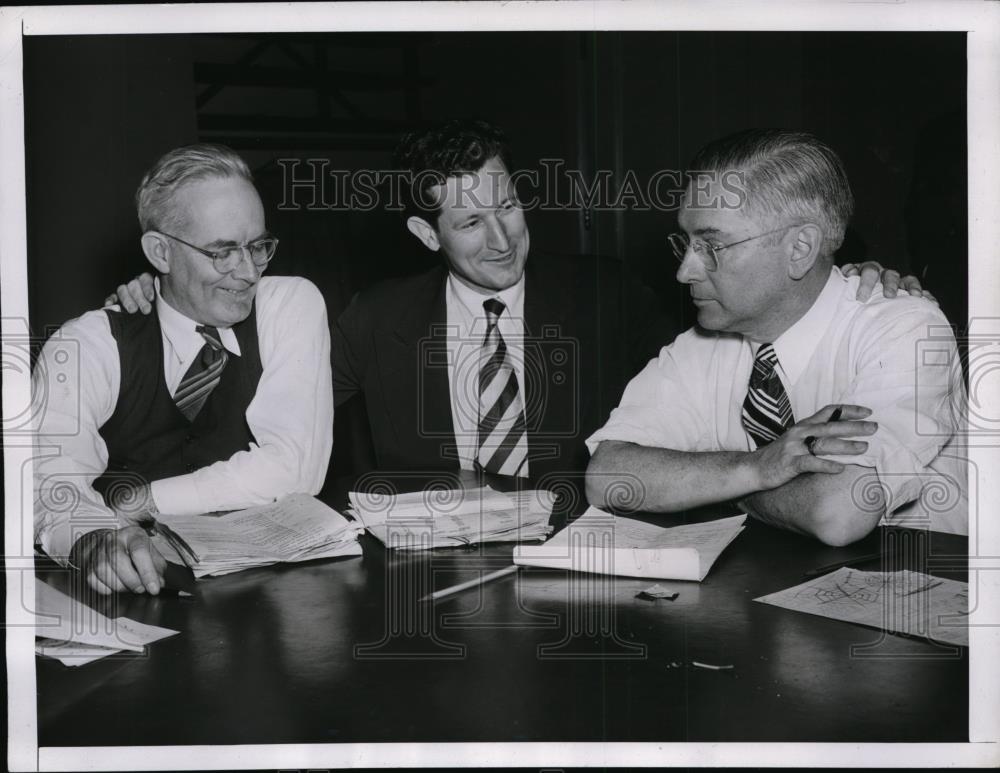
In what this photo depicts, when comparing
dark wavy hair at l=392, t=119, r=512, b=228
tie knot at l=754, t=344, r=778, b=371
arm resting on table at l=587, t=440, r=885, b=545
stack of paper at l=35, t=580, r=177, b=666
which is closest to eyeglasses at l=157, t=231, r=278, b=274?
dark wavy hair at l=392, t=119, r=512, b=228

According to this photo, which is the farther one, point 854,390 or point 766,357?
point 766,357

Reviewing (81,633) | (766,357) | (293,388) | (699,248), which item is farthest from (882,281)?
(81,633)

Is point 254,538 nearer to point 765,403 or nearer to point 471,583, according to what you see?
point 471,583

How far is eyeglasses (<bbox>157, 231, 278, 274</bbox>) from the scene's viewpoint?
2201 millimetres

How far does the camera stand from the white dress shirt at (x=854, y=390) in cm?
204

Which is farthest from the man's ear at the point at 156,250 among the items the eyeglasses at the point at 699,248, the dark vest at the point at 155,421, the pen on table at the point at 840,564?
the pen on table at the point at 840,564

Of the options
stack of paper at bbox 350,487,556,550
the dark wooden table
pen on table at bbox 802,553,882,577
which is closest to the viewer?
the dark wooden table

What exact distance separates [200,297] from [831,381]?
149cm

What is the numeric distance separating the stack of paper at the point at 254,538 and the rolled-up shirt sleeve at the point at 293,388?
0.52 feet

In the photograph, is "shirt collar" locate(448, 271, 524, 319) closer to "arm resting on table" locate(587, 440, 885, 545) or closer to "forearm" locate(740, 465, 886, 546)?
"arm resting on table" locate(587, 440, 885, 545)

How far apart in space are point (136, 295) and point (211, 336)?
0.63ft

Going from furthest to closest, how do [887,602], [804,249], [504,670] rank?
1. [804,249]
2. [887,602]
3. [504,670]

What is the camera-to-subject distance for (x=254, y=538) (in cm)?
193

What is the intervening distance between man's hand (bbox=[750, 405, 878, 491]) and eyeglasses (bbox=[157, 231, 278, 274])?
1214 millimetres
